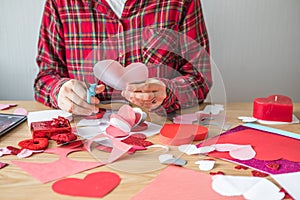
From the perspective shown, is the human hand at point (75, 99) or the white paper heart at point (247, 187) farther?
the human hand at point (75, 99)

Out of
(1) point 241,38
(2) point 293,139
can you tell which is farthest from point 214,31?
(2) point 293,139

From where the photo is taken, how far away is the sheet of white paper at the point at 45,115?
917mm

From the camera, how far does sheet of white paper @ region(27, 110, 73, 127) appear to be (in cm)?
92

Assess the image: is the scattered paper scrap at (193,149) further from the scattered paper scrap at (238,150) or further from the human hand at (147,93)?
the human hand at (147,93)

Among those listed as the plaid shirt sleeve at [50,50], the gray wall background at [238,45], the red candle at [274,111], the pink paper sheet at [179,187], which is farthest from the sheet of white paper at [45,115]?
the gray wall background at [238,45]

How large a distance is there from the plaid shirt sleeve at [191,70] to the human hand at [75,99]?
0.19 metres

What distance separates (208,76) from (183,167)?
0.34 meters

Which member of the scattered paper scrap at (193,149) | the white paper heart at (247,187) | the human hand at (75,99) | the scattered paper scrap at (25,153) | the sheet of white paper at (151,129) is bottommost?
the white paper heart at (247,187)

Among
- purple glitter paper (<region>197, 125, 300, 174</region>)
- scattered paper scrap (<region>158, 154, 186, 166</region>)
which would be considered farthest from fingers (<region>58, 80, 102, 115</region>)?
purple glitter paper (<region>197, 125, 300, 174</region>)

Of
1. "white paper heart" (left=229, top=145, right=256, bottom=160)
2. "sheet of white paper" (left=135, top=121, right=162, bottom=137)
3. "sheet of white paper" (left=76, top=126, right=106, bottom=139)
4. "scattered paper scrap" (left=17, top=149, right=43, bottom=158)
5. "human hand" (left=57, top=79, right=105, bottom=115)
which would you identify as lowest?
"white paper heart" (left=229, top=145, right=256, bottom=160)

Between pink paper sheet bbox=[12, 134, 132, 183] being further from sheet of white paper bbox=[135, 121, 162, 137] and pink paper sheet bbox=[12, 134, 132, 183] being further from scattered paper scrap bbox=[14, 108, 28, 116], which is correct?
scattered paper scrap bbox=[14, 108, 28, 116]

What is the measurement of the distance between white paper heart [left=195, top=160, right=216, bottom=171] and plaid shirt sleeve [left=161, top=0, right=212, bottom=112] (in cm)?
26

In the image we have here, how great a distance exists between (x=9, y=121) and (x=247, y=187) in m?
0.61

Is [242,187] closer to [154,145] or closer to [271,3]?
[154,145]
